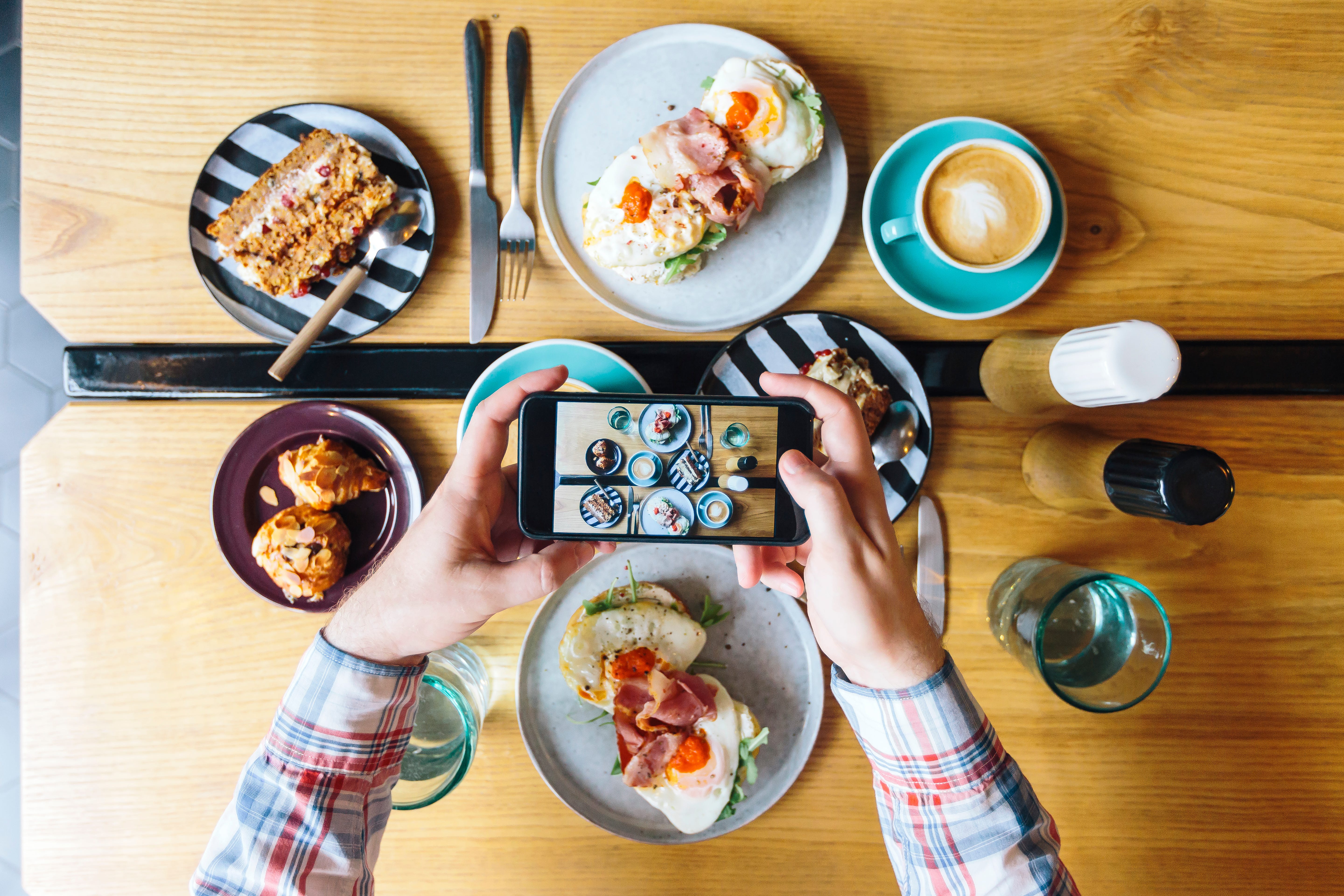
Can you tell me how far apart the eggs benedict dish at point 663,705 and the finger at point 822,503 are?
387 mm

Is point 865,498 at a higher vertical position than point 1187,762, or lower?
higher

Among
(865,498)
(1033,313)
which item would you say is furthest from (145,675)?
(1033,313)

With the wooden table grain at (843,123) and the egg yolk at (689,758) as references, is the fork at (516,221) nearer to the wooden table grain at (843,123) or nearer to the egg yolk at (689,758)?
the wooden table grain at (843,123)

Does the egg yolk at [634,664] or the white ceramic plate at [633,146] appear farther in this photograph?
the white ceramic plate at [633,146]

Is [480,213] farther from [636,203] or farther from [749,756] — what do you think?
[749,756]

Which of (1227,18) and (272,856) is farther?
(1227,18)

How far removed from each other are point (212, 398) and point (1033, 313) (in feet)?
5.02

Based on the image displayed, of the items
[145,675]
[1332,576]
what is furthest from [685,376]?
[1332,576]

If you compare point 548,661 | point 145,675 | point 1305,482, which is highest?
point 1305,482

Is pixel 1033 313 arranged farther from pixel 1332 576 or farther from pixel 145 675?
pixel 145 675

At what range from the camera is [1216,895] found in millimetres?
1299

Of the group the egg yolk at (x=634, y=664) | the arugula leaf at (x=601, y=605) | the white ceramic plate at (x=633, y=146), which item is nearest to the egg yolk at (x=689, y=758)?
the egg yolk at (x=634, y=664)

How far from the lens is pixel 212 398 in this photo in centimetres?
130

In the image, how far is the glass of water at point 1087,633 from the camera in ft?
3.85
